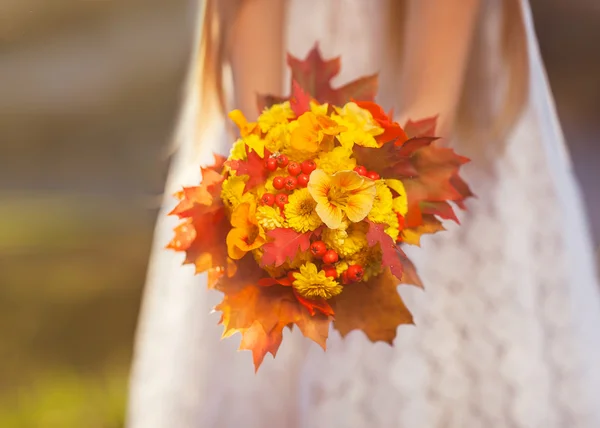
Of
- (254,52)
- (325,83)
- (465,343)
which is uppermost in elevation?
(254,52)

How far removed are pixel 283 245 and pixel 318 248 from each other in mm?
24

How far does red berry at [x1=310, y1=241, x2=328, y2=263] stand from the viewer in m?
0.31

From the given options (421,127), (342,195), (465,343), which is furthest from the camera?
(465,343)

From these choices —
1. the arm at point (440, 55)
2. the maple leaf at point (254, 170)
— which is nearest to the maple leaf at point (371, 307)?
the maple leaf at point (254, 170)

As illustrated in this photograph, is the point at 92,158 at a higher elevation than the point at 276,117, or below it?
higher

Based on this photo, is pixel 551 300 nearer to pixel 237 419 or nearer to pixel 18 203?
pixel 237 419

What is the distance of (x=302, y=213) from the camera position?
309 mm

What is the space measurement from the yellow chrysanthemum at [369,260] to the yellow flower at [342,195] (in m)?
0.03

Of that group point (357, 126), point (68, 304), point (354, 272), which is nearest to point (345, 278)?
point (354, 272)

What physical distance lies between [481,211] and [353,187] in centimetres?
30

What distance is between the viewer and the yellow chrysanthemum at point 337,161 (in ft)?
1.05

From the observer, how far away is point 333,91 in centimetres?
43

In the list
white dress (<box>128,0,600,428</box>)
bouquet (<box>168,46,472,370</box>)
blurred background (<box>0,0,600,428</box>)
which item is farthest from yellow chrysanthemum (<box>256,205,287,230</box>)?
blurred background (<box>0,0,600,428</box>)

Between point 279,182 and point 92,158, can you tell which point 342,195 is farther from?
point 92,158
